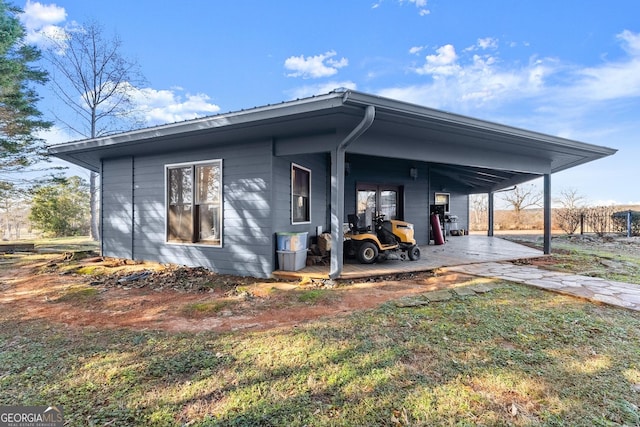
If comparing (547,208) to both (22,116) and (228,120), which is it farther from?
(22,116)

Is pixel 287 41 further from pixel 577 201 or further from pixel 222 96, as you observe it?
pixel 577 201

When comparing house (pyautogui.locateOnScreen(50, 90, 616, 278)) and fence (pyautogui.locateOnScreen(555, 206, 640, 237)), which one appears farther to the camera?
fence (pyautogui.locateOnScreen(555, 206, 640, 237))

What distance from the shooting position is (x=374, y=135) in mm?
4633

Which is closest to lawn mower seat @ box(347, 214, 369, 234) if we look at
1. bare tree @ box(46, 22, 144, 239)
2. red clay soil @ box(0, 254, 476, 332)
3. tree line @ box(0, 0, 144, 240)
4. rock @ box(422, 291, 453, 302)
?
red clay soil @ box(0, 254, 476, 332)

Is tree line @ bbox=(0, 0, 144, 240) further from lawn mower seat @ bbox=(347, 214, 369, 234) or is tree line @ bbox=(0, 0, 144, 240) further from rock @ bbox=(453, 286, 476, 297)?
rock @ bbox=(453, 286, 476, 297)

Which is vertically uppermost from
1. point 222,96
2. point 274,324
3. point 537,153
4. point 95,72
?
point 95,72

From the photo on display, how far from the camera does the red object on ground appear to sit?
9.20m

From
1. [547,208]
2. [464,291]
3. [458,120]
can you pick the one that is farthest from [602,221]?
[464,291]

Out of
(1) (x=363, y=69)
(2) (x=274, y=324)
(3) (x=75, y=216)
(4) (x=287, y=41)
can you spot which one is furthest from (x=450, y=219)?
(3) (x=75, y=216)

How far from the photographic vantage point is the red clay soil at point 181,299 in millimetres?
3117

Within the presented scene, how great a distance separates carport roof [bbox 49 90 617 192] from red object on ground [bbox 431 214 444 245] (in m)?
3.26

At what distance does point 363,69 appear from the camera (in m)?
10.3

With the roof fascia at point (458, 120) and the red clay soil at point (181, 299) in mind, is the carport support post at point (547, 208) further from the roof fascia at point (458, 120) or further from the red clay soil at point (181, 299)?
the red clay soil at point (181, 299)

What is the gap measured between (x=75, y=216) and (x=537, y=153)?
20155 mm
